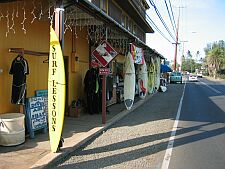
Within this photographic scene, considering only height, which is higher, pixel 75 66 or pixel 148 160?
pixel 75 66

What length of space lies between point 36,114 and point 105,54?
11.7 feet

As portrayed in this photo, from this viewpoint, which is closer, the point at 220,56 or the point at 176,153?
the point at 176,153

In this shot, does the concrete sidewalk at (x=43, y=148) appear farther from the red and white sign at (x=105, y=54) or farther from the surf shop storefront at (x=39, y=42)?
the red and white sign at (x=105, y=54)

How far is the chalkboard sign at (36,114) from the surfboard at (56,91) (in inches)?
63.5

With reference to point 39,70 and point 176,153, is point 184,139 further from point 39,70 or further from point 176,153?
point 39,70

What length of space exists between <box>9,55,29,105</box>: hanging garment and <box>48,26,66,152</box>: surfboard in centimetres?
150

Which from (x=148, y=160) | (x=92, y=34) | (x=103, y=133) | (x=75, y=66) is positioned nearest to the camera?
(x=148, y=160)

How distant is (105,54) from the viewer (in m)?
11.0

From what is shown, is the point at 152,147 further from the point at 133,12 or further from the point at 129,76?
the point at 133,12

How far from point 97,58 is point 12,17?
3.65 meters

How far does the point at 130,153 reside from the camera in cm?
710

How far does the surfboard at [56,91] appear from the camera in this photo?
6.59 m

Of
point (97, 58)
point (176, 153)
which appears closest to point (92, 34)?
point (97, 58)

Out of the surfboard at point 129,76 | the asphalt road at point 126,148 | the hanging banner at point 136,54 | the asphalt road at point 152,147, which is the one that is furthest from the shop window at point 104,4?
the asphalt road at point 126,148
